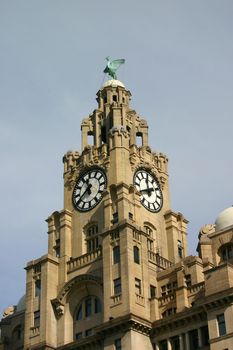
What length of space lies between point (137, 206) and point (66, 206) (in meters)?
9.36

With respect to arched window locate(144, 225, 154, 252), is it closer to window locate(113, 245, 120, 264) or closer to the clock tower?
the clock tower

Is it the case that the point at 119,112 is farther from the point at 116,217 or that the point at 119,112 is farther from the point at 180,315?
the point at 180,315

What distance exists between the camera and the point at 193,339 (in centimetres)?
7462

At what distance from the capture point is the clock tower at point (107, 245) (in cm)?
7800

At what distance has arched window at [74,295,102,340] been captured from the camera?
81.5m

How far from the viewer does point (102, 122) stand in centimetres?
9706

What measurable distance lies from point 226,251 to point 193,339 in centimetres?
1465

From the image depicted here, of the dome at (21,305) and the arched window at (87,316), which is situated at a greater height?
the dome at (21,305)

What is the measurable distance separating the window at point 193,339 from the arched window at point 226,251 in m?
13.4

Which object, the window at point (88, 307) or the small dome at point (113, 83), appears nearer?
the window at point (88, 307)

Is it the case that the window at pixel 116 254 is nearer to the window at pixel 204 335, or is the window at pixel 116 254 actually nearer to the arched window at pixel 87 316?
the arched window at pixel 87 316

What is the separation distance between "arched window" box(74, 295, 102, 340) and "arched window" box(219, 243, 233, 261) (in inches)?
567

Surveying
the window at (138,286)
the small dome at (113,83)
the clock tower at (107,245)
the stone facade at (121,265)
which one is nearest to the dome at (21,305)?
the stone facade at (121,265)

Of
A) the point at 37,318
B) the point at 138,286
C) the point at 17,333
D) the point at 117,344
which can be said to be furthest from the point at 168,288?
the point at 17,333
